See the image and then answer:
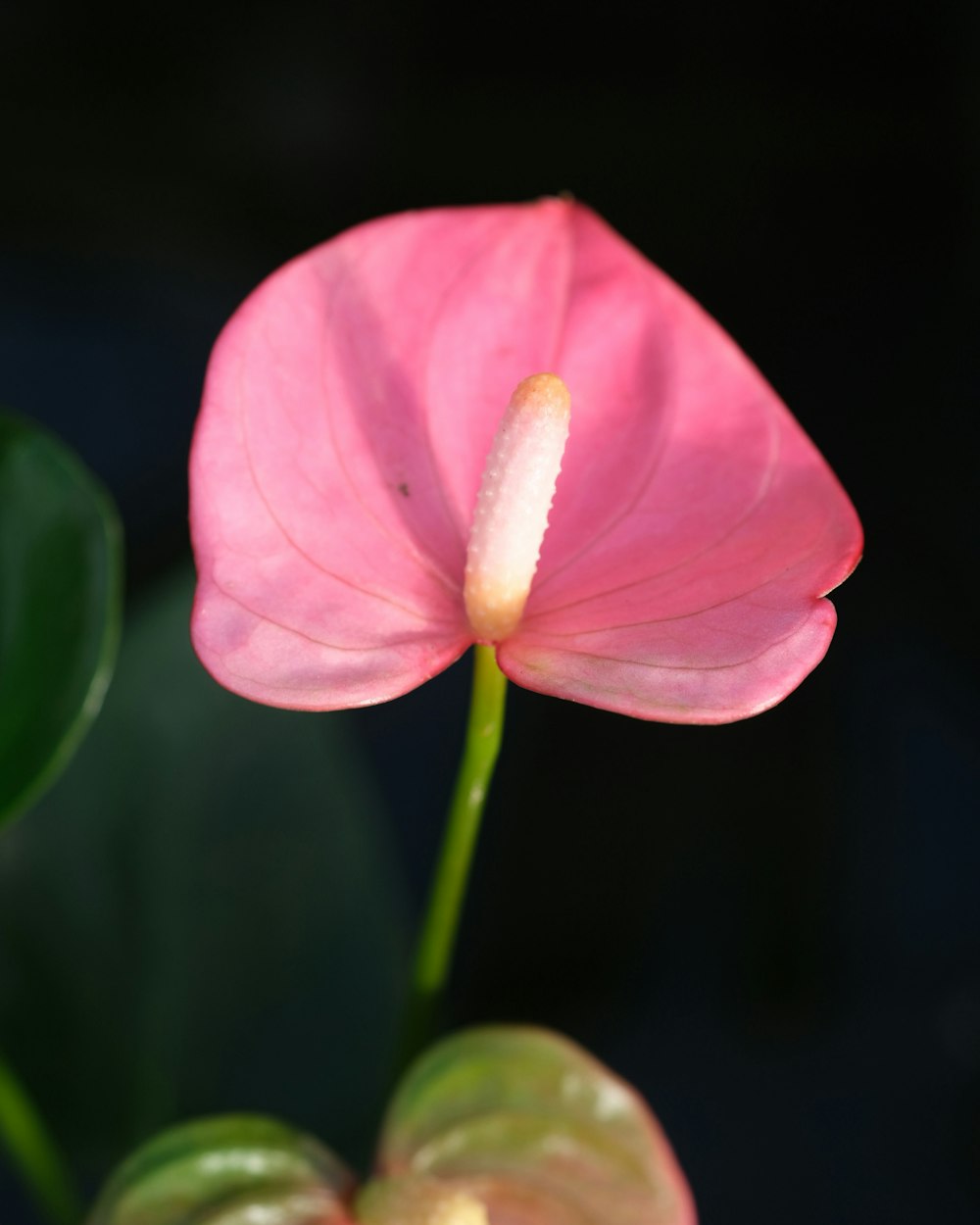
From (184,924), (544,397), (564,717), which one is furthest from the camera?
(564,717)

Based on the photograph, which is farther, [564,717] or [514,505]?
[564,717]

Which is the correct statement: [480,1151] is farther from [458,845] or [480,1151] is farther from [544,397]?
[544,397]

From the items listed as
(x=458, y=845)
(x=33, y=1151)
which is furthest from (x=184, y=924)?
(x=458, y=845)

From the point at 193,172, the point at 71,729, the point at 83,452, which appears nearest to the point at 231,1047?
the point at 71,729

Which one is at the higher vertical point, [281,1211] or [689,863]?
[281,1211]

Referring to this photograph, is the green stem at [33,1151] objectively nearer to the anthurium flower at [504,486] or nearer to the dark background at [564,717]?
the dark background at [564,717]

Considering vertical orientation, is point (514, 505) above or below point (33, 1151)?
above

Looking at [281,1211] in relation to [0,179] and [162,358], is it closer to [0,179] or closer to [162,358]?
[162,358]
